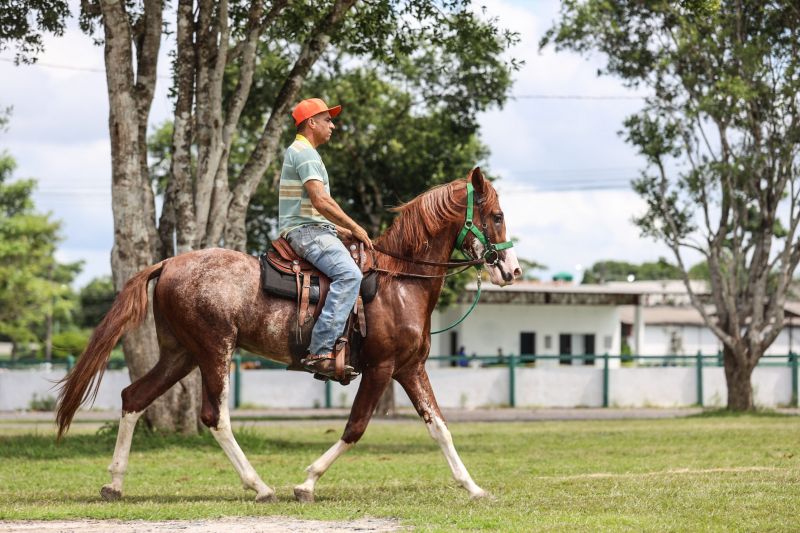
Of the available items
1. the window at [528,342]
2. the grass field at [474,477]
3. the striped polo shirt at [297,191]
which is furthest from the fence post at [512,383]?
the striped polo shirt at [297,191]

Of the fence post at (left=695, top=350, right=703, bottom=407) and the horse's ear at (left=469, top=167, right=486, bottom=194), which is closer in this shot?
the horse's ear at (left=469, top=167, right=486, bottom=194)

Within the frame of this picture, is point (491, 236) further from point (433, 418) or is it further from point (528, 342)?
point (528, 342)

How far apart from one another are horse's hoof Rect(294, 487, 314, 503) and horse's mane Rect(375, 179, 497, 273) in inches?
75.5

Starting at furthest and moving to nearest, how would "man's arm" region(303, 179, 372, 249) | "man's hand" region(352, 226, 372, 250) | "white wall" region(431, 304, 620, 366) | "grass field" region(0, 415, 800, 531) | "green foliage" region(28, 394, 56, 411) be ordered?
1. "white wall" region(431, 304, 620, 366)
2. "green foliage" region(28, 394, 56, 411)
3. "man's hand" region(352, 226, 372, 250)
4. "man's arm" region(303, 179, 372, 249)
5. "grass field" region(0, 415, 800, 531)

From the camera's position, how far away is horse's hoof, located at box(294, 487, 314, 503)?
30.4ft

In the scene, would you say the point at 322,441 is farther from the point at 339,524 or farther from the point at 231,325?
the point at 339,524

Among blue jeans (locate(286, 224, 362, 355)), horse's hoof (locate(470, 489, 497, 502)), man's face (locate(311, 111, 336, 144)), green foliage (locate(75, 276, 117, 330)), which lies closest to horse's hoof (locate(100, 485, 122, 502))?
blue jeans (locate(286, 224, 362, 355))

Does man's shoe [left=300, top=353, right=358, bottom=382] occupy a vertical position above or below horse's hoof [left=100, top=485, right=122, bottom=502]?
above

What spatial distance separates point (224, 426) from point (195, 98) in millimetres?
9549

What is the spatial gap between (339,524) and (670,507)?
252 cm

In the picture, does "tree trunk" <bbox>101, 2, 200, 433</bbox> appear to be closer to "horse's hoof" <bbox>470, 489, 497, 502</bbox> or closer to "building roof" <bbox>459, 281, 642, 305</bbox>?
"horse's hoof" <bbox>470, 489, 497, 502</bbox>

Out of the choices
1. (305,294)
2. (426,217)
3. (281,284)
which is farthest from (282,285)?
(426,217)

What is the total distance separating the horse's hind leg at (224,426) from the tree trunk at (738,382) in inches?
816

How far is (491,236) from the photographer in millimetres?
9688
